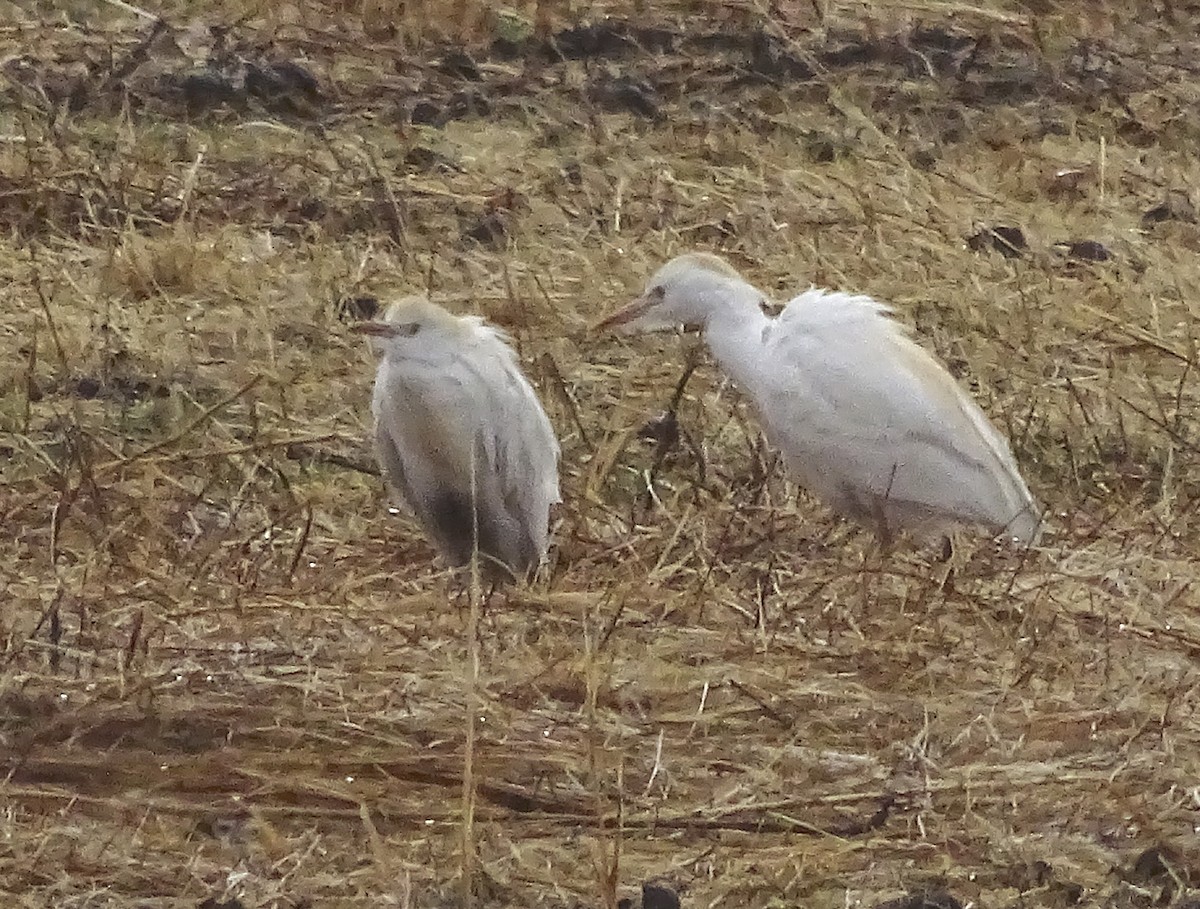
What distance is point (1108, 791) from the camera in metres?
3.23

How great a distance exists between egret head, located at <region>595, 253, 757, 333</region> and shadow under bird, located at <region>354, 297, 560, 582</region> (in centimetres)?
56

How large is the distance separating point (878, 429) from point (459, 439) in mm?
806

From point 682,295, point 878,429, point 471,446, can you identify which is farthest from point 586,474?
point 878,429

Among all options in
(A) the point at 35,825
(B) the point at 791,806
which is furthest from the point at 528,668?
(A) the point at 35,825

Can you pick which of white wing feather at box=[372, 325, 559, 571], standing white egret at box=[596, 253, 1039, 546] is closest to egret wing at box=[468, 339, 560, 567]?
white wing feather at box=[372, 325, 559, 571]

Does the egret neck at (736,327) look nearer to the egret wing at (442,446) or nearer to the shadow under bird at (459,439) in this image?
the shadow under bird at (459,439)

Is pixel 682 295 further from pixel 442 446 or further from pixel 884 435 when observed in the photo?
pixel 442 446

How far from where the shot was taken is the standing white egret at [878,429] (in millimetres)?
4605

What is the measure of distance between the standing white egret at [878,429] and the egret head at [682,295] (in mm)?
222

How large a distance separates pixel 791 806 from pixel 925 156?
16.8 feet

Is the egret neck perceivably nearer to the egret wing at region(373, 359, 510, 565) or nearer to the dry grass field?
the dry grass field

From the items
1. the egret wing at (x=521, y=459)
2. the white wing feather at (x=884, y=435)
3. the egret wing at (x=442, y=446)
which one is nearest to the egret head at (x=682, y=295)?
the white wing feather at (x=884, y=435)

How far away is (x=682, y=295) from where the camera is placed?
202 inches

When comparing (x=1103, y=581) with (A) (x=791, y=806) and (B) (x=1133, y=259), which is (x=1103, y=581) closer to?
(A) (x=791, y=806)
